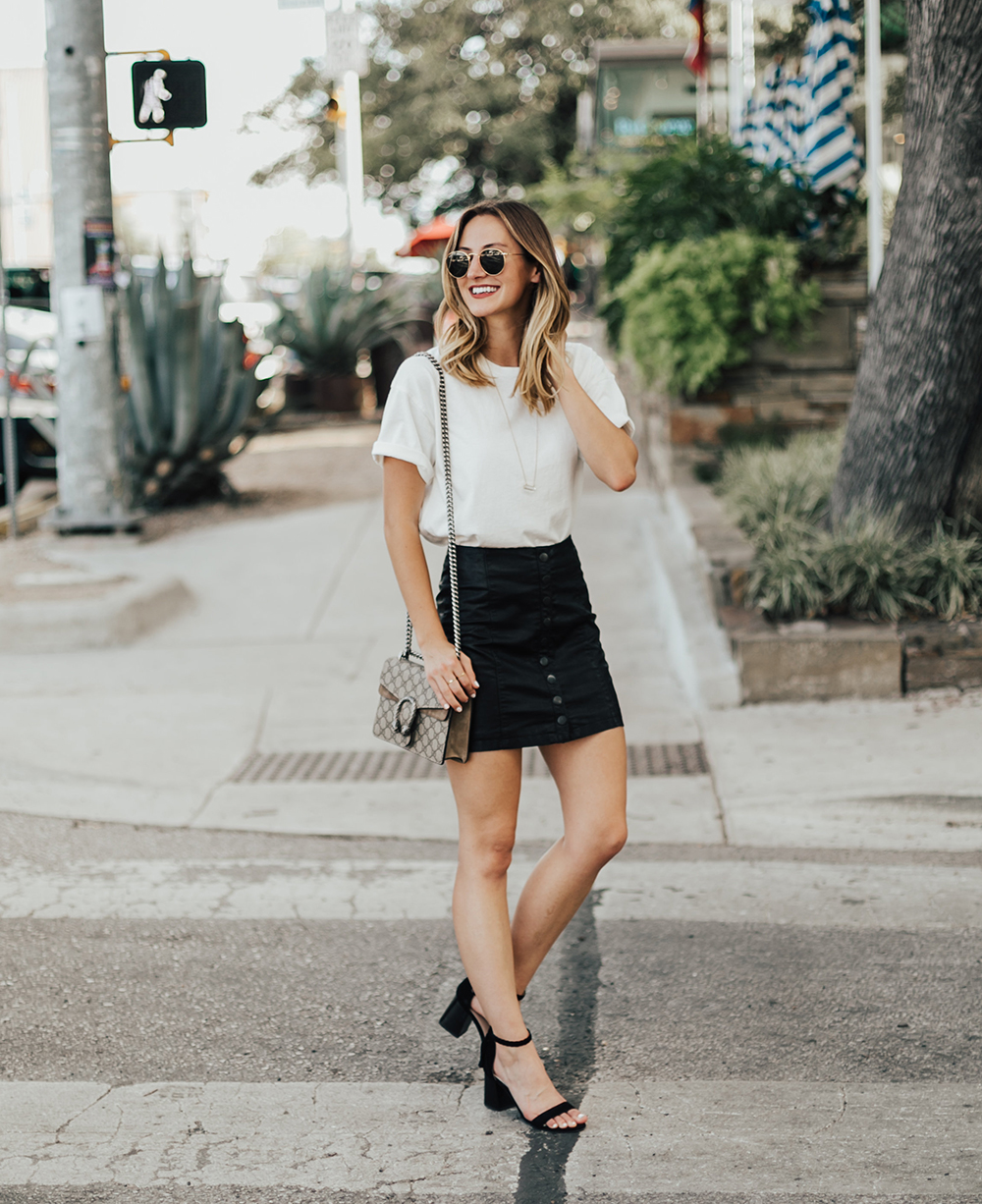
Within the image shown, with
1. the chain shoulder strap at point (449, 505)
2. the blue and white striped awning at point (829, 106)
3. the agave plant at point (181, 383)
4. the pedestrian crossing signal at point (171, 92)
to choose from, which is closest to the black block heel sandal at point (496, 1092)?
the chain shoulder strap at point (449, 505)

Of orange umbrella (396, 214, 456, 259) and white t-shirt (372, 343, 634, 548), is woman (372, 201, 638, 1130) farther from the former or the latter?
orange umbrella (396, 214, 456, 259)

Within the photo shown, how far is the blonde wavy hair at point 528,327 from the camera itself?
3.04 metres

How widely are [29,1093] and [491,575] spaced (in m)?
1.62

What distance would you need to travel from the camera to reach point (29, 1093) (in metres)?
3.35

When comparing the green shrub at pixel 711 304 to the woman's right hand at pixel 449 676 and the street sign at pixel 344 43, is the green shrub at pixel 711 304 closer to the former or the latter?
the woman's right hand at pixel 449 676

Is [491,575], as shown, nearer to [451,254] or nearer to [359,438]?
[451,254]

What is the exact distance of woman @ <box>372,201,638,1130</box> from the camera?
3.06 m

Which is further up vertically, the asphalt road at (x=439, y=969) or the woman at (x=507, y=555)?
the woman at (x=507, y=555)

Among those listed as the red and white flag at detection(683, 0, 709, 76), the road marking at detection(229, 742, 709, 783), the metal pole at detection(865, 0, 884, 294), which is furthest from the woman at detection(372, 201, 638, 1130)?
the red and white flag at detection(683, 0, 709, 76)

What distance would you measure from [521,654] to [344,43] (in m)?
17.2

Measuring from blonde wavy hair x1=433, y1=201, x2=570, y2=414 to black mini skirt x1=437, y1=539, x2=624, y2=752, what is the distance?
13.7 inches

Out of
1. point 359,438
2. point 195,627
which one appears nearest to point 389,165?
point 359,438

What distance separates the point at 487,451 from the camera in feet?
10.00

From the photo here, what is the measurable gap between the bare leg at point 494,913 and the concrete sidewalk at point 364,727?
206cm
